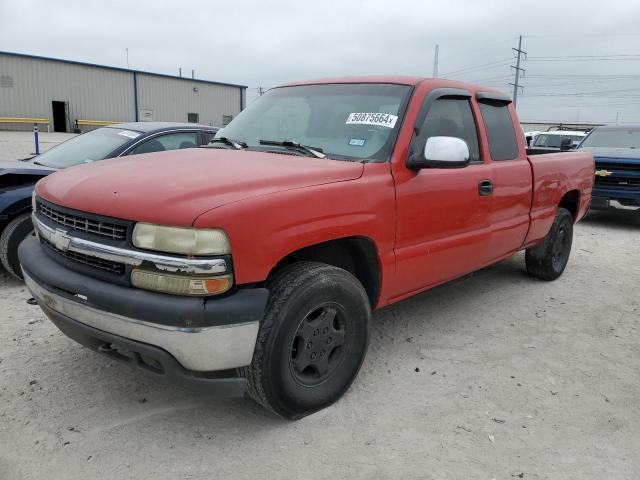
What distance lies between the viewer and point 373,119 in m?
3.25

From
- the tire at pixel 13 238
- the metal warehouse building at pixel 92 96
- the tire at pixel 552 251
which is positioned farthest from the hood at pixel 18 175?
the metal warehouse building at pixel 92 96

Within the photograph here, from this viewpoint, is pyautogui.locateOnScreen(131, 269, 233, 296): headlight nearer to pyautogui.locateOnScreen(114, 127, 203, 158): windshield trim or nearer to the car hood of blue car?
the car hood of blue car

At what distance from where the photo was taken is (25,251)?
290cm

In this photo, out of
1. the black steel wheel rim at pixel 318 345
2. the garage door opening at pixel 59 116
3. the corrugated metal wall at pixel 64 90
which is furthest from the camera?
the garage door opening at pixel 59 116

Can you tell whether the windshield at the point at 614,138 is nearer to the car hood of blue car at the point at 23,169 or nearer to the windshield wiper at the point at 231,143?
the windshield wiper at the point at 231,143

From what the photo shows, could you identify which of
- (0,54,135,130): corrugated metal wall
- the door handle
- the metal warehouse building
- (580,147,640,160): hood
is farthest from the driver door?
(0,54,135,130): corrugated metal wall

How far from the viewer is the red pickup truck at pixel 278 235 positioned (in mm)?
2236

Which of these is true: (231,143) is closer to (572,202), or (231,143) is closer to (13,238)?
(13,238)

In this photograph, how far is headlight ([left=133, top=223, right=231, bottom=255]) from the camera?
2.18 meters

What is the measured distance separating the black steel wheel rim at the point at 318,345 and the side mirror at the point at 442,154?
100 centimetres

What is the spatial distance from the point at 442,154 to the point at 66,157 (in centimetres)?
400

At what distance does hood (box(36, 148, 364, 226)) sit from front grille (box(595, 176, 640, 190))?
7.52m

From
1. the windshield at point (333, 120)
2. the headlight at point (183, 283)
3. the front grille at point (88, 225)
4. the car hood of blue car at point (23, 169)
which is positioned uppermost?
the windshield at point (333, 120)

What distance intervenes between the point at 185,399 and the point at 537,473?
184 cm
